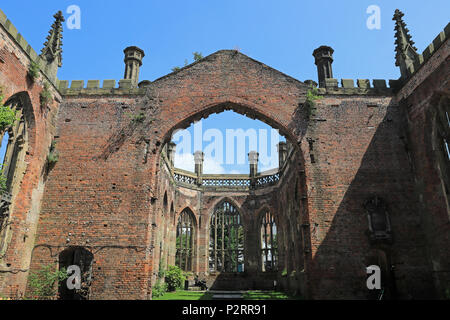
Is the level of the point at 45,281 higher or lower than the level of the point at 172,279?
lower

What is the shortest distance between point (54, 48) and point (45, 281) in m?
8.98

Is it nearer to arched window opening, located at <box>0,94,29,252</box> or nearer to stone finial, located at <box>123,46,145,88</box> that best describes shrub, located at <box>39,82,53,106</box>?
arched window opening, located at <box>0,94,29,252</box>

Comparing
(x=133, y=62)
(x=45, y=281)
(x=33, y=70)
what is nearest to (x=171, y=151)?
(x=133, y=62)

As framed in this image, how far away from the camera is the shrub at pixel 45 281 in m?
11.5

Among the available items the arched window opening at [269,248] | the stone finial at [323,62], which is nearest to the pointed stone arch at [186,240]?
the arched window opening at [269,248]

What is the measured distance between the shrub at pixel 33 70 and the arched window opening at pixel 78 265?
6.24 m

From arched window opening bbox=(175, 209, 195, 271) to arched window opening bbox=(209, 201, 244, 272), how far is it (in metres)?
1.91

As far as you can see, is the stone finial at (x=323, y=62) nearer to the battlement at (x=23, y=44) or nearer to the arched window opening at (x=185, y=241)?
the battlement at (x=23, y=44)

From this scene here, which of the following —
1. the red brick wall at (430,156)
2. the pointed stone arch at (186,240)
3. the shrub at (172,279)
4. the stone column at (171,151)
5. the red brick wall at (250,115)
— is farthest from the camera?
the pointed stone arch at (186,240)

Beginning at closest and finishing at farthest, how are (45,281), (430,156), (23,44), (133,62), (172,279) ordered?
(23,44), (45,281), (430,156), (133,62), (172,279)

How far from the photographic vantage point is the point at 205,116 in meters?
14.3

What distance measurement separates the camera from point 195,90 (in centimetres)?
1436

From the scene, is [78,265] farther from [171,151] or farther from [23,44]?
[171,151]

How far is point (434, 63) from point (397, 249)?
6451 millimetres
